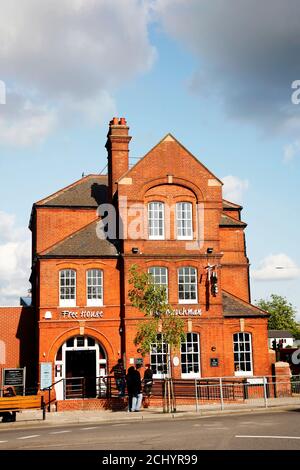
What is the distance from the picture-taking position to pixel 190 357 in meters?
29.0

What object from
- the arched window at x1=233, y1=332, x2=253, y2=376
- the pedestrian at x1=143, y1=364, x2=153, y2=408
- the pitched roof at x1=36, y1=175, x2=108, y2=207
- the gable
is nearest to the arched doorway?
the pedestrian at x1=143, y1=364, x2=153, y2=408

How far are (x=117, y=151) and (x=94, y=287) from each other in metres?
8.29

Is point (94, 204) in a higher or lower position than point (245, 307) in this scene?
higher

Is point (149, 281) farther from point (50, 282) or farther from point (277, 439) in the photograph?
point (277, 439)

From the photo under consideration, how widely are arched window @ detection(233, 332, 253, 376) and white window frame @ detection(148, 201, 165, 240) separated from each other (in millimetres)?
6399

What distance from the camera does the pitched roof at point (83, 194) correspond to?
35.4 m

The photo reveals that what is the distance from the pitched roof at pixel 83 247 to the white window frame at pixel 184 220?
130 inches

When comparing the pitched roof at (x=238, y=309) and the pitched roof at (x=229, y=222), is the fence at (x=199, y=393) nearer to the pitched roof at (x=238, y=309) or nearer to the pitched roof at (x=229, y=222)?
the pitched roof at (x=238, y=309)

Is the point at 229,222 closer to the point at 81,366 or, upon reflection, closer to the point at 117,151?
the point at 117,151

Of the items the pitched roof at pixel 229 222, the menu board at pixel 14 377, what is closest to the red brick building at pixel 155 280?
the menu board at pixel 14 377

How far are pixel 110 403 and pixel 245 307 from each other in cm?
937

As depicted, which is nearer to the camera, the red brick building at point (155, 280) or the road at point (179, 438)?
the road at point (179, 438)

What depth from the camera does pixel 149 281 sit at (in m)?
23.9
